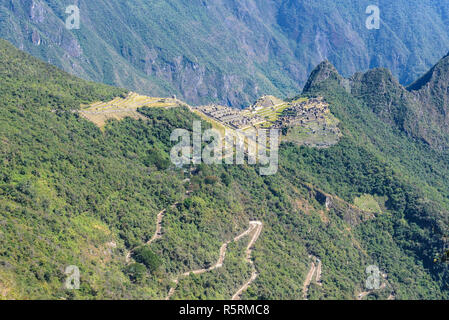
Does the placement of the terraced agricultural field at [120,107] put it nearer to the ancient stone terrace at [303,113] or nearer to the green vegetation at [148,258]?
the ancient stone terrace at [303,113]

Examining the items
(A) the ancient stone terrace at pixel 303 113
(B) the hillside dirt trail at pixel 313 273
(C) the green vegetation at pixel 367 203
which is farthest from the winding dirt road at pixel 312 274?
(A) the ancient stone terrace at pixel 303 113

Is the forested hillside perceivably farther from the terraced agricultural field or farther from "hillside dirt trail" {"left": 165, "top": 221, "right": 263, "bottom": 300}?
the terraced agricultural field

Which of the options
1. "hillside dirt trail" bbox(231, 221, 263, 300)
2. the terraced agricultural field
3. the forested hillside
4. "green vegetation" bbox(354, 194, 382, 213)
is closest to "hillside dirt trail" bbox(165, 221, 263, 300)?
"hillside dirt trail" bbox(231, 221, 263, 300)

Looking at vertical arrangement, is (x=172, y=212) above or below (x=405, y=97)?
below

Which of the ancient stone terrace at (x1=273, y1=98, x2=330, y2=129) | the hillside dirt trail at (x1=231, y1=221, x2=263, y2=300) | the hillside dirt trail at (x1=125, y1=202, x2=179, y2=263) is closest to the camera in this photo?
the hillside dirt trail at (x1=125, y1=202, x2=179, y2=263)

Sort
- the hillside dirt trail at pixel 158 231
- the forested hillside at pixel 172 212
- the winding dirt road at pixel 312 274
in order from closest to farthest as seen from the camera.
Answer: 1. the forested hillside at pixel 172 212
2. the hillside dirt trail at pixel 158 231
3. the winding dirt road at pixel 312 274

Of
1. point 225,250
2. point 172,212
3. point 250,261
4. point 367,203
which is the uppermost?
point 172,212

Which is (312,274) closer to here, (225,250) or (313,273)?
(313,273)

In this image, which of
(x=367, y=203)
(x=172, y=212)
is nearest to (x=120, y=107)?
(x=172, y=212)

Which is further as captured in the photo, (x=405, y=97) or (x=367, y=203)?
(x=405, y=97)

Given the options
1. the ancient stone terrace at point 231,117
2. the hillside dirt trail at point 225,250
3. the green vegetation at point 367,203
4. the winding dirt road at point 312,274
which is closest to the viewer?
the hillside dirt trail at point 225,250
